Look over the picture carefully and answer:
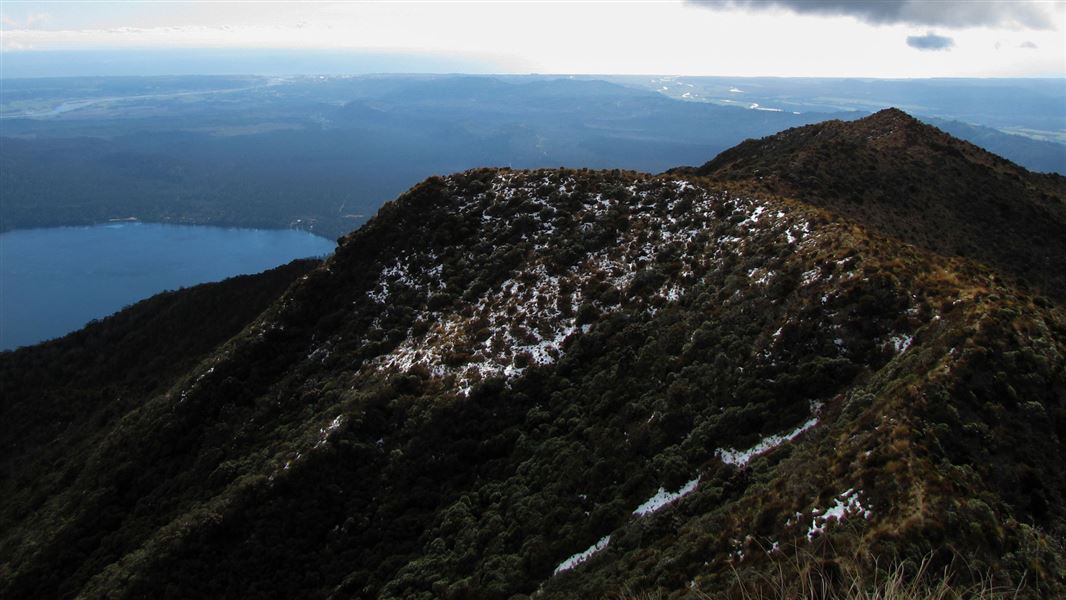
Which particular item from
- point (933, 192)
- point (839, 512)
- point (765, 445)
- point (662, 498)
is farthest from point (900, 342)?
point (933, 192)

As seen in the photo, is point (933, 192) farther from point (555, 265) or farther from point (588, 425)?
point (588, 425)

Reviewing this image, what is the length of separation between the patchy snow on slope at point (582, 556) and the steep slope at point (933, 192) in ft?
62.0

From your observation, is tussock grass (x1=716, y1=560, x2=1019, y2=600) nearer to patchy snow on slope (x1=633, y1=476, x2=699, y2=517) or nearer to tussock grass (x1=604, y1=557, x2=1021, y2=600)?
tussock grass (x1=604, y1=557, x2=1021, y2=600)

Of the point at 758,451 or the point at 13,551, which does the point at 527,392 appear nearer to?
the point at 758,451

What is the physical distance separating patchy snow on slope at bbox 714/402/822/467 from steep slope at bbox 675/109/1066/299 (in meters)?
14.7

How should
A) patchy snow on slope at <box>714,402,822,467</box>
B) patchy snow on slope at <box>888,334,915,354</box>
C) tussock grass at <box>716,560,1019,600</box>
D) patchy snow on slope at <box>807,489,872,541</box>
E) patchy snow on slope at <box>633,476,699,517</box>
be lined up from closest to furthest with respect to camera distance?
tussock grass at <box>716,560,1019,600</box>, patchy snow on slope at <box>807,489,872,541</box>, patchy snow on slope at <box>714,402,822,467</box>, patchy snow on slope at <box>633,476,699,517</box>, patchy snow on slope at <box>888,334,915,354</box>

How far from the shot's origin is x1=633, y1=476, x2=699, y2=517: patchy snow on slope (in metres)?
13.0

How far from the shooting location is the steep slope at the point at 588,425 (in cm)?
973

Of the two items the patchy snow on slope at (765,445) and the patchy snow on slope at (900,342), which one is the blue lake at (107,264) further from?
the patchy snow on slope at (900,342)

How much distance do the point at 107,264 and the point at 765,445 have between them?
167 m

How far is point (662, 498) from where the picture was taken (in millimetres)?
13258

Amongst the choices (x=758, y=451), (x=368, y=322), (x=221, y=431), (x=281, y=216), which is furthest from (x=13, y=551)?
(x=281, y=216)

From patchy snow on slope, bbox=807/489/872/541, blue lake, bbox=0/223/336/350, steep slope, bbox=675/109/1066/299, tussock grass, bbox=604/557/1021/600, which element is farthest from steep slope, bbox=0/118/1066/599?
blue lake, bbox=0/223/336/350

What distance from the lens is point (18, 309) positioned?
370 ft
